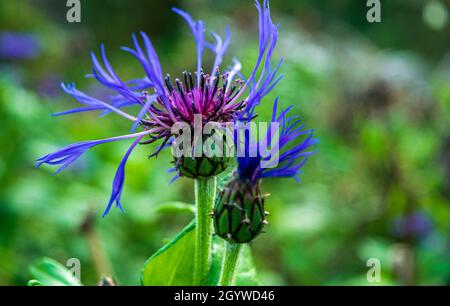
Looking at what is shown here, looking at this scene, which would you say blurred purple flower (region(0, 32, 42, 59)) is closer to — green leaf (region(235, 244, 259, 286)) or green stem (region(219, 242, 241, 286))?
green leaf (region(235, 244, 259, 286))

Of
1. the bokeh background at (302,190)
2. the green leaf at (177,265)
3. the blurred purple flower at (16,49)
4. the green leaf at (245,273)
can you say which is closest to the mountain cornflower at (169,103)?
the green leaf at (177,265)

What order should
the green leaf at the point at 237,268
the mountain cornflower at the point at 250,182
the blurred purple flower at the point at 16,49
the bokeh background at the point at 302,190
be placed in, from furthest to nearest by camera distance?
the blurred purple flower at the point at 16,49
the bokeh background at the point at 302,190
the green leaf at the point at 237,268
the mountain cornflower at the point at 250,182

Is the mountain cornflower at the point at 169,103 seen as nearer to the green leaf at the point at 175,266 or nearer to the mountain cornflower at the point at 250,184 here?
the mountain cornflower at the point at 250,184

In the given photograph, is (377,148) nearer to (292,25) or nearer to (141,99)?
(141,99)

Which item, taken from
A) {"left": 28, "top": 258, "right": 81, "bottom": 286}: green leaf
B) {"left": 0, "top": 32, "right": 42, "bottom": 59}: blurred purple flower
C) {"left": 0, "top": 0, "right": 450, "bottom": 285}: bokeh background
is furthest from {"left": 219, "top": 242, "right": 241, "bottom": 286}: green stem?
{"left": 0, "top": 32, "right": 42, "bottom": 59}: blurred purple flower

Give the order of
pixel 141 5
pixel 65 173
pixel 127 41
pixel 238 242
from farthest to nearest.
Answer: pixel 141 5
pixel 127 41
pixel 65 173
pixel 238 242

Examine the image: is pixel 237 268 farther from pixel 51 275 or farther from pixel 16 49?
pixel 16 49
